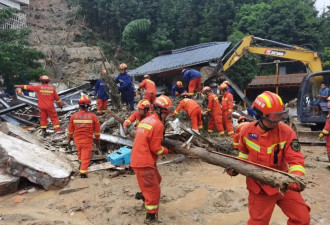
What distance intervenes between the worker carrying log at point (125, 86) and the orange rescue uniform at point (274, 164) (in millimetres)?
6355

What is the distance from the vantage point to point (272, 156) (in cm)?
283

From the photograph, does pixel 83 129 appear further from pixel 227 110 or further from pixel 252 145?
pixel 227 110

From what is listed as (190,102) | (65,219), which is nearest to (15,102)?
(190,102)

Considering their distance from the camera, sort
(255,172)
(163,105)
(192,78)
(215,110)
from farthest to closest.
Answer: (192,78)
(215,110)
(163,105)
(255,172)

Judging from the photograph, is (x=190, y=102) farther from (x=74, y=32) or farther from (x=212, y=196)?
(x=74, y=32)

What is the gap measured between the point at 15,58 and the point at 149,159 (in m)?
8.35

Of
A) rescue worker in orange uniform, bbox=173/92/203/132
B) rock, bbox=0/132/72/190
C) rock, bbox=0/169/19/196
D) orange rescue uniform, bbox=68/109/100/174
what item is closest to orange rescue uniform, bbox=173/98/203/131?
rescue worker in orange uniform, bbox=173/92/203/132

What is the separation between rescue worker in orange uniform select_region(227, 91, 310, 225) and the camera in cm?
268

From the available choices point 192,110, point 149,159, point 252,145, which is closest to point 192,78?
point 192,110

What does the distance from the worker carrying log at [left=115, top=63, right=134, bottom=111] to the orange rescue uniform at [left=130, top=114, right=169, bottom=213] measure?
5.22m

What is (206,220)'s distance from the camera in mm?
3883

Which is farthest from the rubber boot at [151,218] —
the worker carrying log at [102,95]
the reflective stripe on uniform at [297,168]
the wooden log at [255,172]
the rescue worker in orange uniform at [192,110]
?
the worker carrying log at [102,95]

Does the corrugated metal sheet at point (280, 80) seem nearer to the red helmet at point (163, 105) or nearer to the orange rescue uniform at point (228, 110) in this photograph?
the orange rescue uniform at point (228, 110)

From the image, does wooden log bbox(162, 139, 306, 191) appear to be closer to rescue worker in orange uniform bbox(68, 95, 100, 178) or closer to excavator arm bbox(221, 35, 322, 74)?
rescue worker in orange uniform bbox(68, 95, 100, 178)
